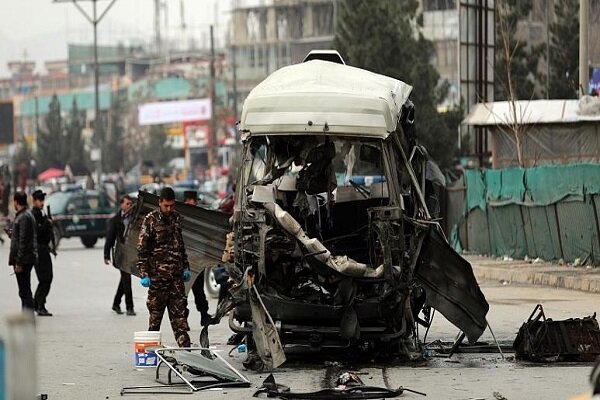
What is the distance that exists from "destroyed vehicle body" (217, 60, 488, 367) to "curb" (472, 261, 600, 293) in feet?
29.1

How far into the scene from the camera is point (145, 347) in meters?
13.4

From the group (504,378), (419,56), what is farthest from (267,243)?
(419,56)

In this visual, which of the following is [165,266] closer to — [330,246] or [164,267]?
[164,267]

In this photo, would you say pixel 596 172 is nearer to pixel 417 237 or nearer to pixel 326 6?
pixel 417 237

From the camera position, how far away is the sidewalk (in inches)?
914

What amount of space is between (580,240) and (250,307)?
531 inches

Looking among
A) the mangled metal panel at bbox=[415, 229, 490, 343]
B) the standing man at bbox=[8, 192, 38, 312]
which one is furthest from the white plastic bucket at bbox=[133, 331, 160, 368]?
the standing man at bbox=[8, 192, 38, 312]

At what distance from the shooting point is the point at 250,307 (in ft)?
45.1

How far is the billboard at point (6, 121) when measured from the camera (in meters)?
86.1

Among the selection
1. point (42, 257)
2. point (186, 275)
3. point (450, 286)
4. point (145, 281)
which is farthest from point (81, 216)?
point (450, 286)

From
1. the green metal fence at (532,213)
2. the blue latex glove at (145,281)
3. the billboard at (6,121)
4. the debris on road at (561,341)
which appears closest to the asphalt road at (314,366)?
the debris on road at (561,341)

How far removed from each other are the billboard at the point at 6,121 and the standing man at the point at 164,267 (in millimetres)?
73281

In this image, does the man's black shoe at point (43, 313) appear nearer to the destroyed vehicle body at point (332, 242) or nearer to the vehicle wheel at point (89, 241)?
the destroyed vehicle body at point (332, 242)

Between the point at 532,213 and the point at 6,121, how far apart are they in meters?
63.0
